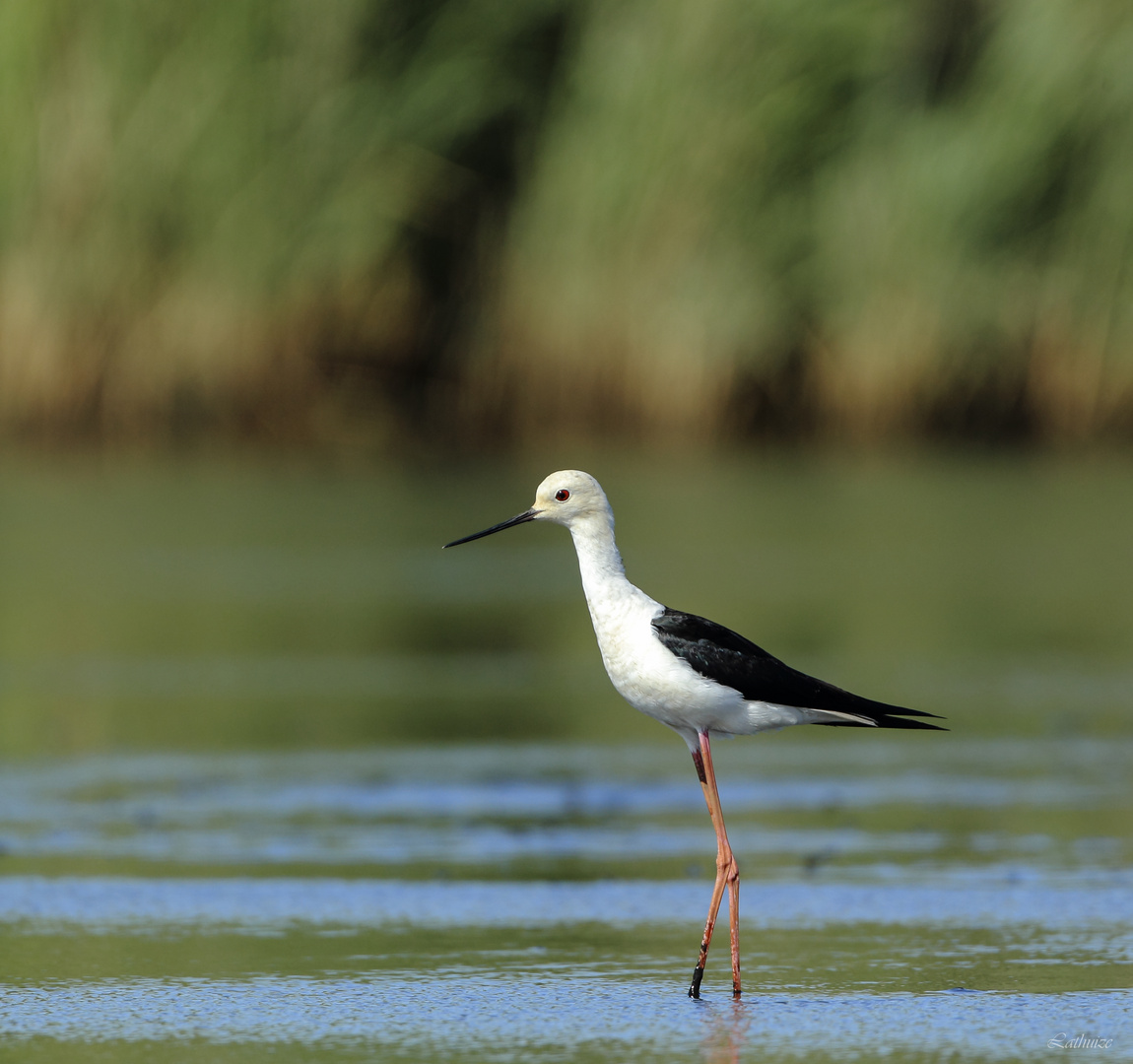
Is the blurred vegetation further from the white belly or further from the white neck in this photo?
the white belly

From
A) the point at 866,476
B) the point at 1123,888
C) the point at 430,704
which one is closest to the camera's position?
the point at 1123,888

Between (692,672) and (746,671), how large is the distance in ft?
0.40

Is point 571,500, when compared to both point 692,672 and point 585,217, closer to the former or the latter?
point 692,672

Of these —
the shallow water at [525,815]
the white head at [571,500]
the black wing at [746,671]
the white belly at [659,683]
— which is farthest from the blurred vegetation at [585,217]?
the black wing at [746,671]

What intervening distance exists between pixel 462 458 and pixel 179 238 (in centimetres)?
316

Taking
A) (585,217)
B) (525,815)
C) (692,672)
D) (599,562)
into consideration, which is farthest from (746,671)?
(585,217)

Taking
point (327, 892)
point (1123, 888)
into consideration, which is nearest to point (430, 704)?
point (327, 892)

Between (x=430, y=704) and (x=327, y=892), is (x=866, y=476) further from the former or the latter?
(x=327, y=892)

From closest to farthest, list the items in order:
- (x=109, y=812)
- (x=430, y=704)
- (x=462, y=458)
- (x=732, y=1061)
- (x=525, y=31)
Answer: (x=732, y=1061) < (x=109, y=812) < (x=430, y=704) < (x=462, y=458) < (x=525, y=31)

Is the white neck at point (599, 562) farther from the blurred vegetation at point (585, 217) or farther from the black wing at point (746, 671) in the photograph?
the blurred vegetation at point (585, 217)

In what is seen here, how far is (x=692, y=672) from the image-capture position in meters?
4.68

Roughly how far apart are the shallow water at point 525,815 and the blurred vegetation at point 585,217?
5.95m

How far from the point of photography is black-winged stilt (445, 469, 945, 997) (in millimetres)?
4684

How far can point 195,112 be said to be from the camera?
61.9ft
